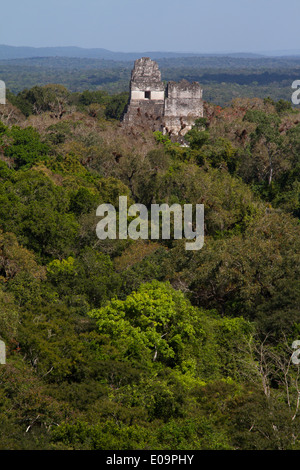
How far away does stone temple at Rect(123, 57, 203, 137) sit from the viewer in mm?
37750

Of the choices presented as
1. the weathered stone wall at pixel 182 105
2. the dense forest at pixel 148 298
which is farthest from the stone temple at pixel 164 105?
the dense forest at pixel 148 298

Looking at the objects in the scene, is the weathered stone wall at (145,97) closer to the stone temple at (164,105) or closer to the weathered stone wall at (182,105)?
the stone temple at (164,105)

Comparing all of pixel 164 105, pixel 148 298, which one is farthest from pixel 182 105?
pixel 148 298

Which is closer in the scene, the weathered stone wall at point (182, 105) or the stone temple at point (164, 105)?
the stone temple at point (164, 105)

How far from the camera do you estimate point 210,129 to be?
34.6 m

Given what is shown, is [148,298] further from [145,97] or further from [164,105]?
[145,97]

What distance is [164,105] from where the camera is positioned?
38312 mm

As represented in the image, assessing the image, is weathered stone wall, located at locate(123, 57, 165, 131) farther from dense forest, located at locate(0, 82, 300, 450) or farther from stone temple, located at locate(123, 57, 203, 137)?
dense forest, located at locate(0, 82, 300, 450)

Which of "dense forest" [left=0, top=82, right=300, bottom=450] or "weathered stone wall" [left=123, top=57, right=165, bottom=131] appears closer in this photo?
"dense forest" [left=0, top=82, right=300, bottom=450]
